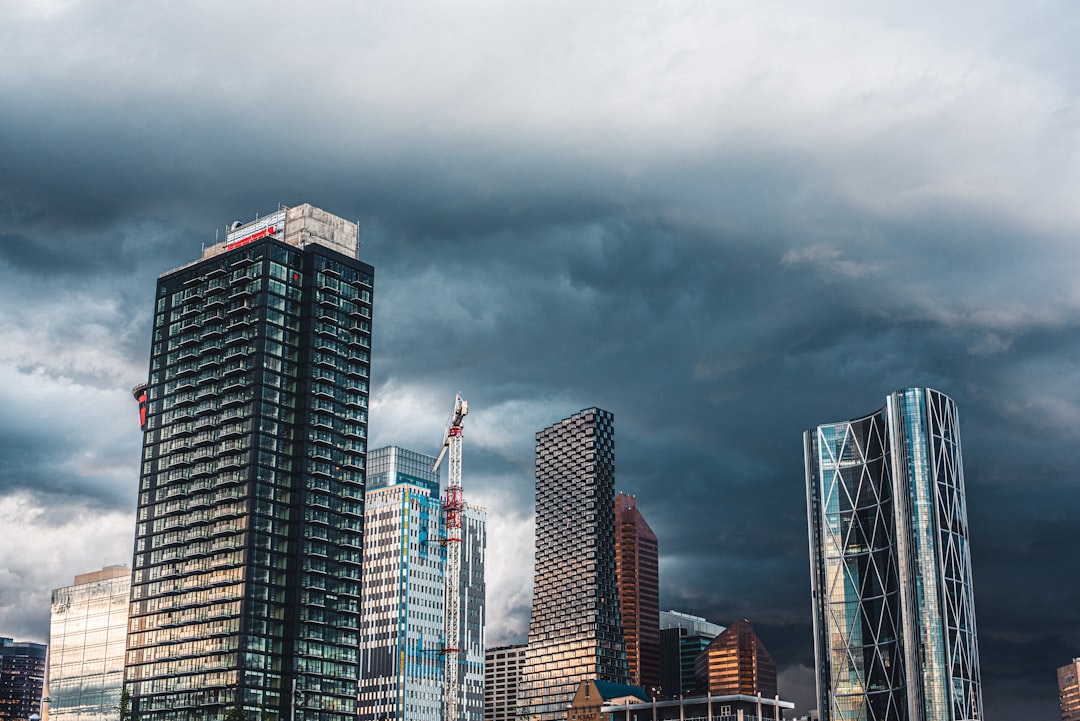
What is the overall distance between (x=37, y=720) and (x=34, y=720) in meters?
1.56

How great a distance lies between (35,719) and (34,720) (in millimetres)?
1906

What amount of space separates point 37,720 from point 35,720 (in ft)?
5.40

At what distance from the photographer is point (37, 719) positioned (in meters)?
132

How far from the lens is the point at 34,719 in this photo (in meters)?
134

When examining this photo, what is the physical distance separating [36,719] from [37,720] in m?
2.97

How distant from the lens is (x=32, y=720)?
437 ft

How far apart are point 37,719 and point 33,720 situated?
5.45 ft

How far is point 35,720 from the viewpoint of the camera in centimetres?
13288

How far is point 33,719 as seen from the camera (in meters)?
134

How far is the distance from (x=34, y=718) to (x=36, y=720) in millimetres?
1883

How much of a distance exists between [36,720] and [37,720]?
1876 mm

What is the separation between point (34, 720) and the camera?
132750 millimetres

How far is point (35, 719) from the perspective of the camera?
441 feet

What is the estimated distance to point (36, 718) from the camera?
134875mm
